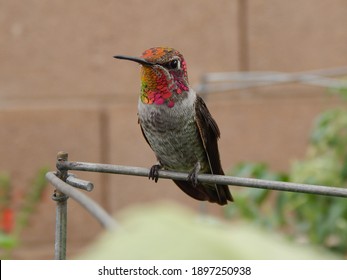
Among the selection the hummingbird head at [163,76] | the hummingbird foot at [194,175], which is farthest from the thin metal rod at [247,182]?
the hummingbird head at [163,76]

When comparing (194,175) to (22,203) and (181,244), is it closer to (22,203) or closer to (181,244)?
(181,244)

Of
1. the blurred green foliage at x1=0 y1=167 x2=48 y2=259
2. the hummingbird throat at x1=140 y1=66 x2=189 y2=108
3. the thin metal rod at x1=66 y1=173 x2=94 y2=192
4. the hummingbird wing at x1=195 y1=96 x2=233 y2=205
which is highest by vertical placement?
the blurred green foliage at x1=0 y1=167 x2=48 y2=259

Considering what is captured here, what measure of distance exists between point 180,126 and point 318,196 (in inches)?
31.8

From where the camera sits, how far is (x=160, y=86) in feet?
6.21

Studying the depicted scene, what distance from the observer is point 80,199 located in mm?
795

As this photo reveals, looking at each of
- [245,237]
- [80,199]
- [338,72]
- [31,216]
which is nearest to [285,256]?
[245,237]

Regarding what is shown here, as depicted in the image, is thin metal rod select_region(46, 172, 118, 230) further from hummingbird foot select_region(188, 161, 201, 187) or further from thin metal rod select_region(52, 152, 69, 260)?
hummingbird foot select_region(188, 161, 201, 187)

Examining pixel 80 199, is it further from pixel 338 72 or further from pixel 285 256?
pixel 338 72

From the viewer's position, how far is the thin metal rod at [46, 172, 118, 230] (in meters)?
0.56

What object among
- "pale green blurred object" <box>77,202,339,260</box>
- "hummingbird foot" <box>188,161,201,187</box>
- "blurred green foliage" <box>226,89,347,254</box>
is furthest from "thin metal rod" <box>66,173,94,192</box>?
"blurred green foliage" <box>226,89,347,254</box>

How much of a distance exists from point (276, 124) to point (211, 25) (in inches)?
23.4

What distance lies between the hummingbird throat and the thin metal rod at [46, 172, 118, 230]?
0.69 meters

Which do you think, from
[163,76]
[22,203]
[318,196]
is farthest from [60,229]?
[22,203]

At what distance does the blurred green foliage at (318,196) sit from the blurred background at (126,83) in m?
0.90
